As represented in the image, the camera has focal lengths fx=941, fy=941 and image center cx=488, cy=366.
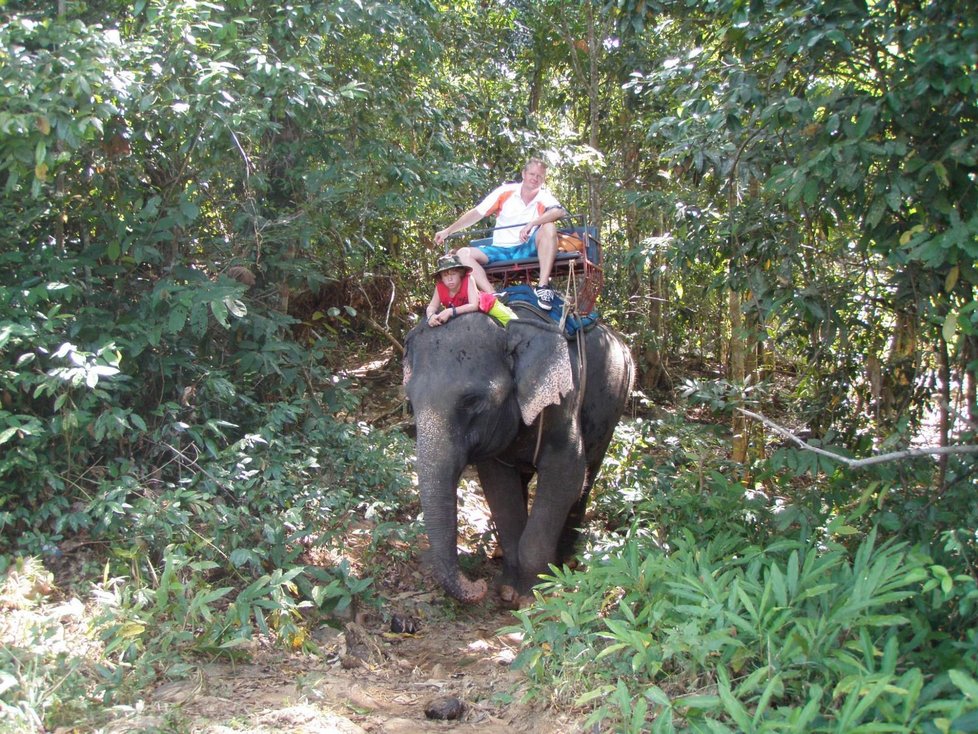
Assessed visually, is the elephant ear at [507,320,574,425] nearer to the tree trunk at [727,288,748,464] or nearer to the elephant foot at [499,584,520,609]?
the elephant foot at [499,584,520,609]

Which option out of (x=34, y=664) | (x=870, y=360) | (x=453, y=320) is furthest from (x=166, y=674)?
(x=870, y=360)

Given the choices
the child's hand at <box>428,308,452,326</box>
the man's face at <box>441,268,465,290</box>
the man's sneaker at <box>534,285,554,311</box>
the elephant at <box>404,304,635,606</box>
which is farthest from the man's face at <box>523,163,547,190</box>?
the child's hand at <box>428,308,452,326</box>

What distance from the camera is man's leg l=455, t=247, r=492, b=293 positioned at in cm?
595

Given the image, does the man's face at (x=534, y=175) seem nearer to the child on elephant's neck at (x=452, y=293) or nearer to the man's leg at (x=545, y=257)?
the man's leg at (x=545, y=257)

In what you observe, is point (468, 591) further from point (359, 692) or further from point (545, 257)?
point (545, 257)

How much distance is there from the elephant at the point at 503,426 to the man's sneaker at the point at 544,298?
0.10 metres

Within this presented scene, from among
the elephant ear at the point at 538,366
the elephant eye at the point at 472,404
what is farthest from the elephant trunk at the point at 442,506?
the elephant ear at the point at 538,366

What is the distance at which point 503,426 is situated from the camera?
564cm

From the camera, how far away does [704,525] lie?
5195 mm

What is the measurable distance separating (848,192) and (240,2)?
139 inches

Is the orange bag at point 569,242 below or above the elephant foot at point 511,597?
above

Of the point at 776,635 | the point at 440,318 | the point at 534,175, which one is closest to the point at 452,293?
the point at 440,318

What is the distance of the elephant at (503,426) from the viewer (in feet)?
17.0

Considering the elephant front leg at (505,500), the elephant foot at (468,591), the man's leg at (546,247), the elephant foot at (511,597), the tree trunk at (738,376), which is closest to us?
the elephant foot at (468,591)
